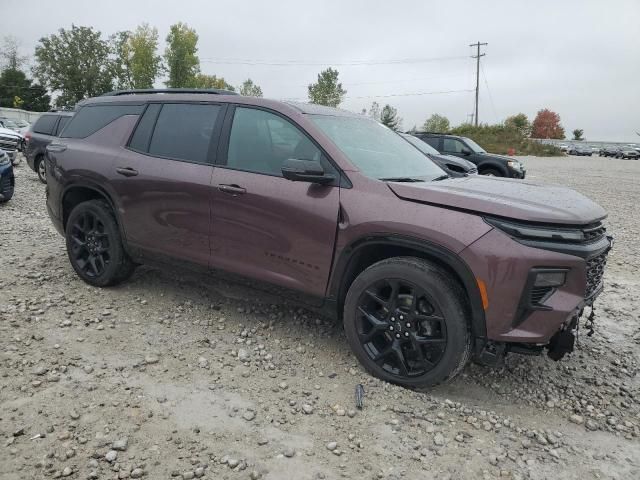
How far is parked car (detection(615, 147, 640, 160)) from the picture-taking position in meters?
51.0

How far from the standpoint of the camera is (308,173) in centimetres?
314

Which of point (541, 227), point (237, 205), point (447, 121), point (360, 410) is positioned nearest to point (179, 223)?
point (237, 205)

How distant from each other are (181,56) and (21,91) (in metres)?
29.7

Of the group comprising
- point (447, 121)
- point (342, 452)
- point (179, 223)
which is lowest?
point (342, 452)

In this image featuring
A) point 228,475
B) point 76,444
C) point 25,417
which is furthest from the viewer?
point 25,417

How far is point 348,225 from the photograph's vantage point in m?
3.11

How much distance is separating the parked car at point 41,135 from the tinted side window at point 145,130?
851 cm

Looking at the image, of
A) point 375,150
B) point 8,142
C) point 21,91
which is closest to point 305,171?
point 375,150

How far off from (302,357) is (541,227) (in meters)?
1.82

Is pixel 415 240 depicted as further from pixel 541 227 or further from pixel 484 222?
pixel 541 227

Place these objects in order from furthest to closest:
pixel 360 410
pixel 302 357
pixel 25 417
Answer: pixel 302 357 < pixel 360 410 < pixel 25 417

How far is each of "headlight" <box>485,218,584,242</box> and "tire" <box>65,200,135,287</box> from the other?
3.20 m

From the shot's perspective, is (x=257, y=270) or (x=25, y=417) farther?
(x=257, y=270)

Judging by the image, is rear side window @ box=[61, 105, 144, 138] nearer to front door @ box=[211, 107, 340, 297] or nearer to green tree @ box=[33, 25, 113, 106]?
front door @ box=[211, 107, 340, 297]
